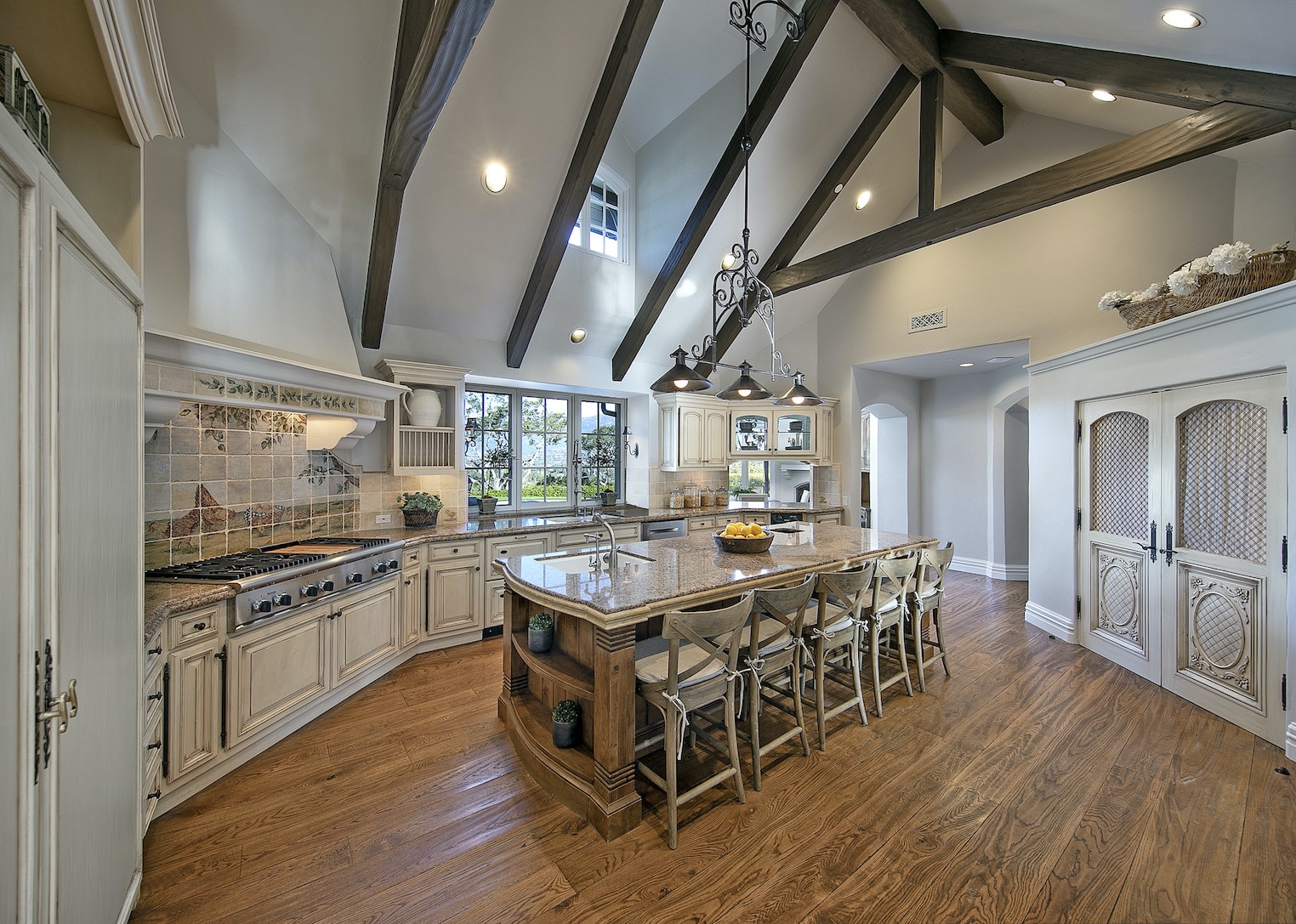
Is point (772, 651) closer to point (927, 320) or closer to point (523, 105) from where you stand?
point (523, 105)

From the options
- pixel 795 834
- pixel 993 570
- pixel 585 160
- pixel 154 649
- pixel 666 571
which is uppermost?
pixel 585 160

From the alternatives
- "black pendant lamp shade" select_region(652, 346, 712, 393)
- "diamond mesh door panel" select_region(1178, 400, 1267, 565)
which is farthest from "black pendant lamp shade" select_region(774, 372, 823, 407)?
"diamond mesh door panel" select_region(1178, 400, 1267, 565)

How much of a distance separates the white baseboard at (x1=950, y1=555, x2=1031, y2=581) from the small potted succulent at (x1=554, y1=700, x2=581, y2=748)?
582cm

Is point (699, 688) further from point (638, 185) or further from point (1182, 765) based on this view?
point (638, 185)

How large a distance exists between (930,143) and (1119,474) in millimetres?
3041

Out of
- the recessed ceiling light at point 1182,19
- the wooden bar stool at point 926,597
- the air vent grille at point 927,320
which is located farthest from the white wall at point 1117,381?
the wooden bar stool at point 926,597

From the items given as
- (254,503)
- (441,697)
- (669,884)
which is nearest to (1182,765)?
(669,884)

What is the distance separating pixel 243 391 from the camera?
262cm

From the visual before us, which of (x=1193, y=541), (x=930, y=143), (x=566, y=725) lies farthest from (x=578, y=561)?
(x=930, y=143)

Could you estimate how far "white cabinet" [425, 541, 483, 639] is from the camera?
154 inches

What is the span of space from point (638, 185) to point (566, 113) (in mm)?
1844

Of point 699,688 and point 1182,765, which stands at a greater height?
point 699,688

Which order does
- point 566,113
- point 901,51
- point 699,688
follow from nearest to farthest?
point 699,688, point 566,113, point 901,51

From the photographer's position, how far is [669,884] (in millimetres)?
1780
